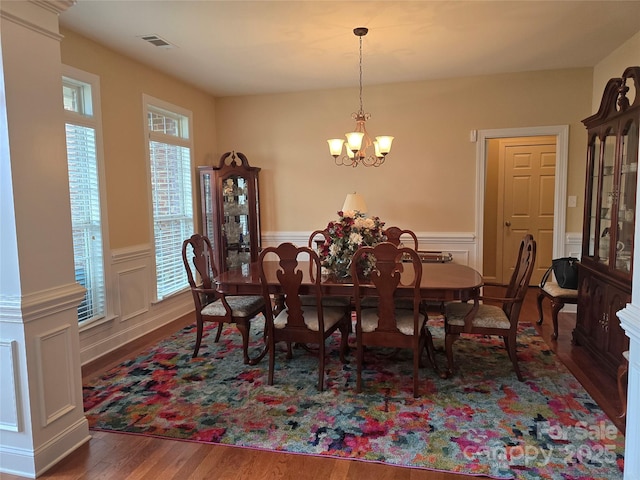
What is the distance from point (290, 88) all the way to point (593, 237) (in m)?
3.52

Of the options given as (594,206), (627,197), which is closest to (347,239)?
(627,197)

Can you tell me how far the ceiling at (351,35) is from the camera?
293 centimetres

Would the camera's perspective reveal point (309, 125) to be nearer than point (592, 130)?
No

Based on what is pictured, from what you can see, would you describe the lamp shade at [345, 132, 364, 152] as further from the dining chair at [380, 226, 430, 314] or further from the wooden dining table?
the wooden dining table

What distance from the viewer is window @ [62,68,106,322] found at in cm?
333

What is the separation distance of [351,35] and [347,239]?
167 cm

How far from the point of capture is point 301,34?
133 inches

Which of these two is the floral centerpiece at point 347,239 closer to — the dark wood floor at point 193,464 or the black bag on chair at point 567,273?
the dark wood floor at point 193,464

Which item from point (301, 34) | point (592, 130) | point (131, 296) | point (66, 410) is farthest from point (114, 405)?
point (592, 130)

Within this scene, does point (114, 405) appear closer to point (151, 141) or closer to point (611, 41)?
point (151, 141)

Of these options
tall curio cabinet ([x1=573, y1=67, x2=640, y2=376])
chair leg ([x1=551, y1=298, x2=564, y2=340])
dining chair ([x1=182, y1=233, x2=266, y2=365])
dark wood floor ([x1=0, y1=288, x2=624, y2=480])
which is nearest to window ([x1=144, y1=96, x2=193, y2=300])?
dining chair ([x1=182, y1=233, x2=266, y2=365])

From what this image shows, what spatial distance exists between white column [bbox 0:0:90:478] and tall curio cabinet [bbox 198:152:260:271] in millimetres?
2787

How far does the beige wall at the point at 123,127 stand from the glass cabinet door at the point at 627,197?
13.0ft

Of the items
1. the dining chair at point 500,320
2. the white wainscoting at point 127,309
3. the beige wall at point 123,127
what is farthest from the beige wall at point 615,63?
the white wainscoting at point 127,309
